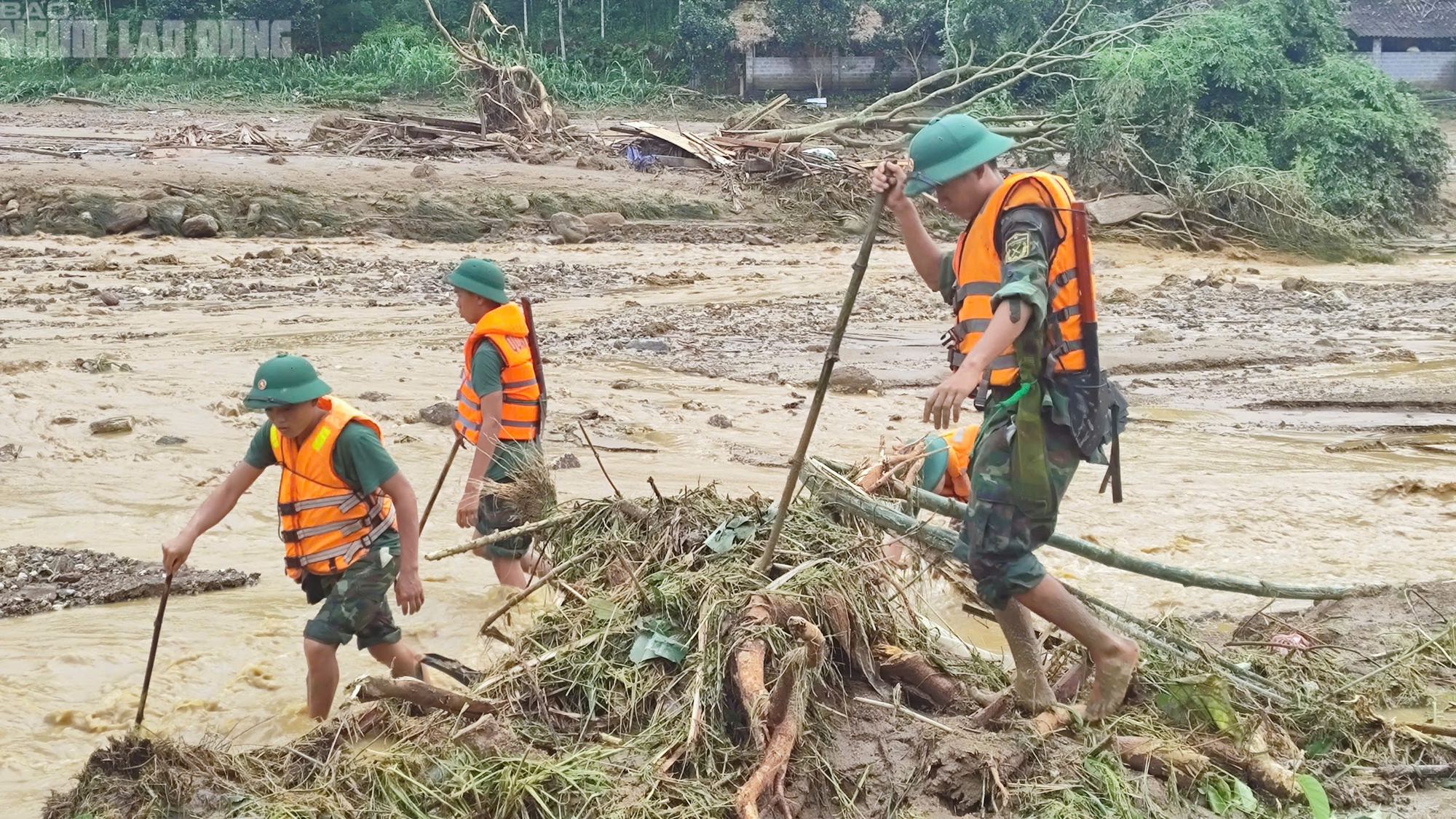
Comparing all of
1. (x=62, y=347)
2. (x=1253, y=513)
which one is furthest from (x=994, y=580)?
(x=62, y=347)

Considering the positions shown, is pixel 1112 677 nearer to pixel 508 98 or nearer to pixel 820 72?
pixel 508 98

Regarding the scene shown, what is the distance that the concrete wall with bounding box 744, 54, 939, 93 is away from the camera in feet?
95.8

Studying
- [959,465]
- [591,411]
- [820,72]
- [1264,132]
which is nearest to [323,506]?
[959,465]

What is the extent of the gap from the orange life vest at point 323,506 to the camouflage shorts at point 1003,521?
6.35 feet

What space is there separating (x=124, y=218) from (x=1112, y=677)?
14.4 metres

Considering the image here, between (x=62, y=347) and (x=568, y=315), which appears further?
(x=568, y=315)

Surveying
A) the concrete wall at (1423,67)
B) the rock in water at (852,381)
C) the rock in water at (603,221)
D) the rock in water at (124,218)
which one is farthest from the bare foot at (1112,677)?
the concrete wall at (1423,67)

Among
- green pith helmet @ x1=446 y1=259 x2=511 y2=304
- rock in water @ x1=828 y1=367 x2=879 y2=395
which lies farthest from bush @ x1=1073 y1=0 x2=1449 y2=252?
green pith helmet @ x1=446 y1=259 x2=511 y2=304

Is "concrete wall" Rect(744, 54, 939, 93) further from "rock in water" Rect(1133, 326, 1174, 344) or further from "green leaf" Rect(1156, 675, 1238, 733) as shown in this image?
"green leaf" Rect(1156, 675, 1238, 733)

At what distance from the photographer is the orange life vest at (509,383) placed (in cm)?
550

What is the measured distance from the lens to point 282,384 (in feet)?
13.4

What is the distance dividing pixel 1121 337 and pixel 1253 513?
17.2 ft

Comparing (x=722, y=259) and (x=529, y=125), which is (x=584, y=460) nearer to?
(x=722, y=259)

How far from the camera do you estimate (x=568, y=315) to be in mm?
12453
